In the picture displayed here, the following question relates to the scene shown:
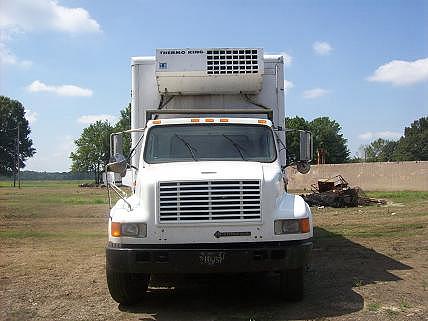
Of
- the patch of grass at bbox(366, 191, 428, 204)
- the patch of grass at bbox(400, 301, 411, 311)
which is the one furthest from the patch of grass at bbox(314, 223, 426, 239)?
the patch of grass at bbox(366, 191, 428, 204)

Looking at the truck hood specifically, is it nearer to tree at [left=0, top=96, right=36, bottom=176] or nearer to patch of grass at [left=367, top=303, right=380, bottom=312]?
patch of grass at [left=367, top=303, right=380, bottom=312]

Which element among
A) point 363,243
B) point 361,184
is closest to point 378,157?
point 361,184

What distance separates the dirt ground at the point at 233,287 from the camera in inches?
250

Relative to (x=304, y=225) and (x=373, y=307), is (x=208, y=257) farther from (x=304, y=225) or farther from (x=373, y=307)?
(x=373, y=307)

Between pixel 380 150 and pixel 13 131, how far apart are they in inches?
3204

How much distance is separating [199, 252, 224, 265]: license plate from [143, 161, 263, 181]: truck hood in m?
0.88

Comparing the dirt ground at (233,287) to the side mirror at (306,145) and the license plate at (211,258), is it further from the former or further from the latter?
the side mirror at (306,145)

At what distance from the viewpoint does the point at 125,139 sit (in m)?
8.41

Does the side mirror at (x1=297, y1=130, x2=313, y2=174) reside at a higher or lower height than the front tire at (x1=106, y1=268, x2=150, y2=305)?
higher

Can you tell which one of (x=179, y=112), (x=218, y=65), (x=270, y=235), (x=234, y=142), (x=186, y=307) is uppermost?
(x=218, y=65)

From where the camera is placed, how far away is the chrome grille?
6258 millimetres

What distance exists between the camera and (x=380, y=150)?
416ft

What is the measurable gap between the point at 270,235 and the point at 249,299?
1.25 m

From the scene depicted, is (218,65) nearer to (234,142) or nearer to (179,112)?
(179,112)
